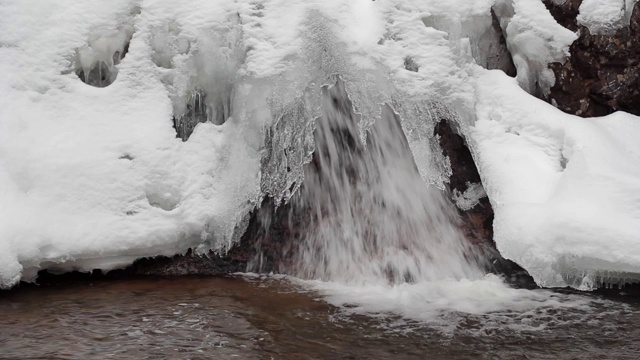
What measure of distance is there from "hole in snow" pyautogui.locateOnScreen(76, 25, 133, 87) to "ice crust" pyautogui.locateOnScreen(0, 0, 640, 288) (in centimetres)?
2

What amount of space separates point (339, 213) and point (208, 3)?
83.4 inches

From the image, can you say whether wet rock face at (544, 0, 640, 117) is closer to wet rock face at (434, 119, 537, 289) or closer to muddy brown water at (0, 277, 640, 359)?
wet rock face at (434, 119, 537, 289)

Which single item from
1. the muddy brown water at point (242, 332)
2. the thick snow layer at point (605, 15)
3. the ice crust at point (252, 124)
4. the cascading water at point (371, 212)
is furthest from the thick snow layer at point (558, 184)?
the thick snow layer at point (605, 15)

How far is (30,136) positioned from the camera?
4.56 metres

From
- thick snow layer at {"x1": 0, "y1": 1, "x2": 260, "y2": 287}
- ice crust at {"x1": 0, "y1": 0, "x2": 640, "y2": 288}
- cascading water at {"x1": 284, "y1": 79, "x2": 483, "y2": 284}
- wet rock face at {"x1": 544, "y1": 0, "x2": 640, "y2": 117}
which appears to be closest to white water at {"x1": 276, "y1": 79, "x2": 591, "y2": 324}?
cascading water at {"x1": 284, "y1": 79, "x2": 483, "y2": 284}

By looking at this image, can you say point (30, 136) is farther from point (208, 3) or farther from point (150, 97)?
point (208, 3)

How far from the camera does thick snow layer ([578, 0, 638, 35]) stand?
5.35 meters

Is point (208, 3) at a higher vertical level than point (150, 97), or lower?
higher

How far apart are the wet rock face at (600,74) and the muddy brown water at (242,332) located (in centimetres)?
189

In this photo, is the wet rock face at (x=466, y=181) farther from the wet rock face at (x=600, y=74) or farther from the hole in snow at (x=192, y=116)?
the hole in snow at (x=192, y=116)

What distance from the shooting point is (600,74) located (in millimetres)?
5328

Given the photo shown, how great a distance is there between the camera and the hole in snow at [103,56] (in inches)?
200

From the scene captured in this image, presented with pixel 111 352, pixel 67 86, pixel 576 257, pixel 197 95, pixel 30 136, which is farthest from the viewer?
pixel 197 95

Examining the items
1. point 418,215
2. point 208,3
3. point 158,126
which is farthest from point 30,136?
point 418,215
